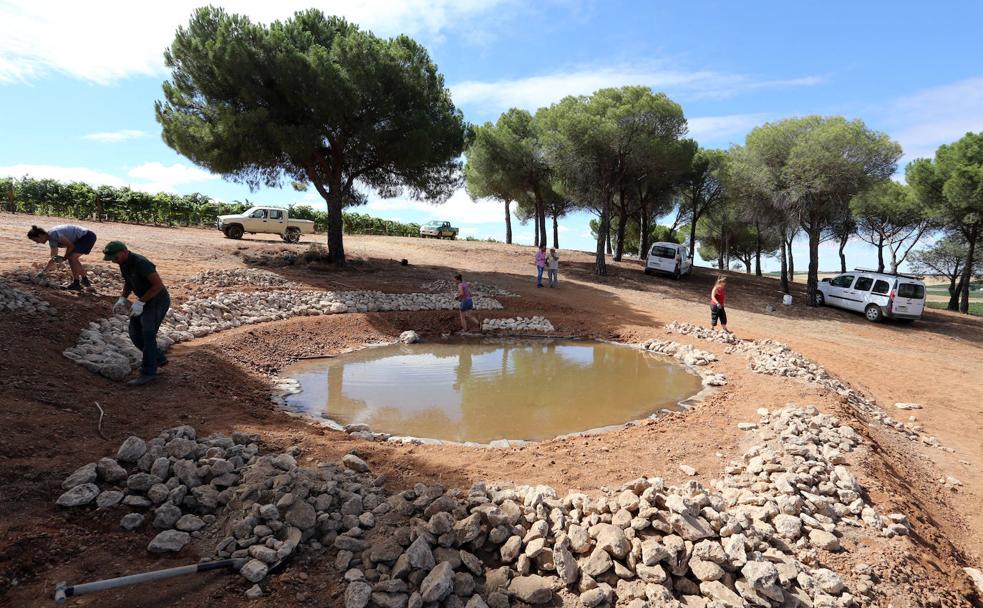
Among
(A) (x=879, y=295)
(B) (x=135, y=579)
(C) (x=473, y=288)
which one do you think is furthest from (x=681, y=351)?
(A) (x=879, y=295)

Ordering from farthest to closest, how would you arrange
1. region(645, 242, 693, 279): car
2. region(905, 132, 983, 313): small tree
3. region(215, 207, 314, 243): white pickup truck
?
region(645, 242, 693, 279): car < region(215, 207, 314, 243): white pickup truck < region(905, 132, 983, 313): small tree

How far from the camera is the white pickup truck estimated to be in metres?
21.9

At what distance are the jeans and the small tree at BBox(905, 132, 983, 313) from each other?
2986 cm

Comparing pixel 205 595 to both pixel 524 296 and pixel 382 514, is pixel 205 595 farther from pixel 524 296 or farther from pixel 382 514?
pixel 524 296

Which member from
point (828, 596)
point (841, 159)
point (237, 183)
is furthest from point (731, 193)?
point (828, 596)

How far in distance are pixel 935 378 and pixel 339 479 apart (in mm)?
11488

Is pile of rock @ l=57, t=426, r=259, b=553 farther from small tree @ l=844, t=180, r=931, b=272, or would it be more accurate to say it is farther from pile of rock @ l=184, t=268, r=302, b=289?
small tree @ l=844, t=180, r=931, b=272

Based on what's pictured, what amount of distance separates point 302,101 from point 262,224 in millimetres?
9337

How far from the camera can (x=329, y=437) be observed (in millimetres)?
5352

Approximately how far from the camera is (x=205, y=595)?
109 inches

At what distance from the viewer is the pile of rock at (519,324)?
12383mm

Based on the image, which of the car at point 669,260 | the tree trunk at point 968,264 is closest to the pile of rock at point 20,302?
the car at point 669,260

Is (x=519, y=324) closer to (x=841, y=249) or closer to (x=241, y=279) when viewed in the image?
(x=241, y=279)

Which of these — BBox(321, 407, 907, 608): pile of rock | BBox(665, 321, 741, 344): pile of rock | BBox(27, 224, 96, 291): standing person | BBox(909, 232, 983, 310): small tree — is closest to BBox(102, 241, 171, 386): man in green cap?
BBox(27, 224, 96, 291): standing person
